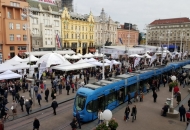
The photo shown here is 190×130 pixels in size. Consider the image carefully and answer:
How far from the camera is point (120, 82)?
17.0 metres

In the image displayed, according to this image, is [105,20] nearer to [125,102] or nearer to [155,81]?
[155,81]

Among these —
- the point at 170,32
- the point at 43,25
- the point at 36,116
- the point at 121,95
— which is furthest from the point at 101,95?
the point at 170,32

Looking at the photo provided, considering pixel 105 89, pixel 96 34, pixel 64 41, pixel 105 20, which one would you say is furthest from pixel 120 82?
pixel 105 20

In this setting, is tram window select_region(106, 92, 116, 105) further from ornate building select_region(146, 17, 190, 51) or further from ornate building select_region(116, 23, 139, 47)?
ornate building select_region(146, 17, 190, 51)

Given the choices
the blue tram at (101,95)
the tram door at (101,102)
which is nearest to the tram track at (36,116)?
the blue tram at (101,95)

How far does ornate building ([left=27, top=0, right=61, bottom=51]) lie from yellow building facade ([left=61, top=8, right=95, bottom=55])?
9.65 ft

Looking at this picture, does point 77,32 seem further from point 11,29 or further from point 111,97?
point 111,97

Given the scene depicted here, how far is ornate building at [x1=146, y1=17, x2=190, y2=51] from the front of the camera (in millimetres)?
89625

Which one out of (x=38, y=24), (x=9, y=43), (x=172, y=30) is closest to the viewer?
(x=9, y=43)

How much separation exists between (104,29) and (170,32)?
32959 mm

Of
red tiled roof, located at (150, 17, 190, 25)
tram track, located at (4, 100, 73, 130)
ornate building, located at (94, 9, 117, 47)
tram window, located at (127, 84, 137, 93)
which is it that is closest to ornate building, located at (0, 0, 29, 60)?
tram track, located at (4, 100, 73, 130)

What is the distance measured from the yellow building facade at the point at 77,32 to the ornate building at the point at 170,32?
37138 mm

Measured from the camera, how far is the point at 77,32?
211 feet

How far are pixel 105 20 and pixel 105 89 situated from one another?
64278 mm
